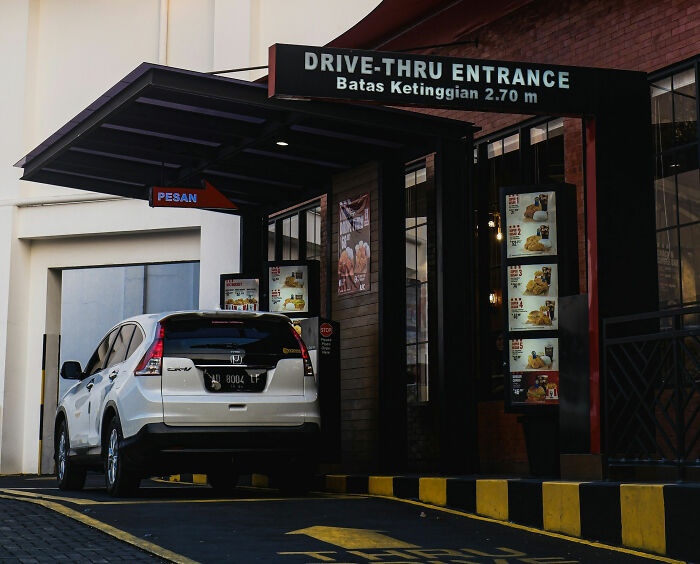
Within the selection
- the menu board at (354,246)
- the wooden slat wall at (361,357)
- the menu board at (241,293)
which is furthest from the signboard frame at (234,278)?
the wooden slat wall at (361,357)

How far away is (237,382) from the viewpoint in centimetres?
1043

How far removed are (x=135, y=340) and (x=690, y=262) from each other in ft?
17.1

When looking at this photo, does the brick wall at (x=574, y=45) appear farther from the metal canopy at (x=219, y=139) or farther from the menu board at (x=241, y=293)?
the menu board at (x=241, y=293)

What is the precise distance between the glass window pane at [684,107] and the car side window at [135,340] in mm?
5376

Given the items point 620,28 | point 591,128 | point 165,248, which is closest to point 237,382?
point 591,128

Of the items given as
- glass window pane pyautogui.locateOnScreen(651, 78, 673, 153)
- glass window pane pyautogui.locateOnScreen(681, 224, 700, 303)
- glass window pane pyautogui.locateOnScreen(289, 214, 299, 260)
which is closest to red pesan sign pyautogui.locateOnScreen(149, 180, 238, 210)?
glass window pane pyautogui.locateOnScreen(289, 214, 299, 260)

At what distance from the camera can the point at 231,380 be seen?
10.4 m

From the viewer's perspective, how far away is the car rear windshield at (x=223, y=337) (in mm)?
10445

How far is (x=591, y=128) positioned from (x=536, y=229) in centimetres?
128

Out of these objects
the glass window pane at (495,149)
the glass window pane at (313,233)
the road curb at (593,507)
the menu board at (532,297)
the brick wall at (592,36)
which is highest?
the brick wall at (592,36)

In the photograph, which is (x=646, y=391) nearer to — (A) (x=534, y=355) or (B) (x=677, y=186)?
(A) (x=534, y=355)

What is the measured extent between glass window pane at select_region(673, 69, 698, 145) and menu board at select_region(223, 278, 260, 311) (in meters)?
8.07

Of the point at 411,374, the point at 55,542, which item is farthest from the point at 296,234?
the point at 55,542

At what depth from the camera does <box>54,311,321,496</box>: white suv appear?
10.3 meters
